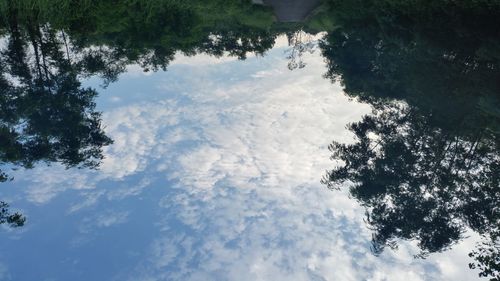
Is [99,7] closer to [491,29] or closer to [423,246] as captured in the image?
[491,29]

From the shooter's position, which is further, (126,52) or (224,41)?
(224,41)

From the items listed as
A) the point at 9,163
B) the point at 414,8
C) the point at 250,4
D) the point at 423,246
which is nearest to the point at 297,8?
the point at 250,4

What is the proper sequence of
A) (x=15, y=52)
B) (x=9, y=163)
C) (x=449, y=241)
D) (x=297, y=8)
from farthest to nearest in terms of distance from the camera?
(x=297, y=8), (x=15, y=52), (x=449, y=241), (x=9, y=163)

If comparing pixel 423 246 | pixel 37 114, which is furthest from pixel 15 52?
pixel 423 246

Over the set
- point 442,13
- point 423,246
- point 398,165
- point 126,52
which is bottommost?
point 423,246

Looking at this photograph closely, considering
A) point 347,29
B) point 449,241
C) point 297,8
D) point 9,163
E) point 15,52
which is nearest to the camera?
point 9,163

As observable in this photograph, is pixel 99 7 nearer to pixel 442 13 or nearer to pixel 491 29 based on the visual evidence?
pixel 442 13

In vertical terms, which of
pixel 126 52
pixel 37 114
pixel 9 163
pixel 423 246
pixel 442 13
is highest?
pixel 442 13

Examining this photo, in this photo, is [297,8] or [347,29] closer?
[347,29]

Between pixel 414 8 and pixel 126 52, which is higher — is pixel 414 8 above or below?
above
